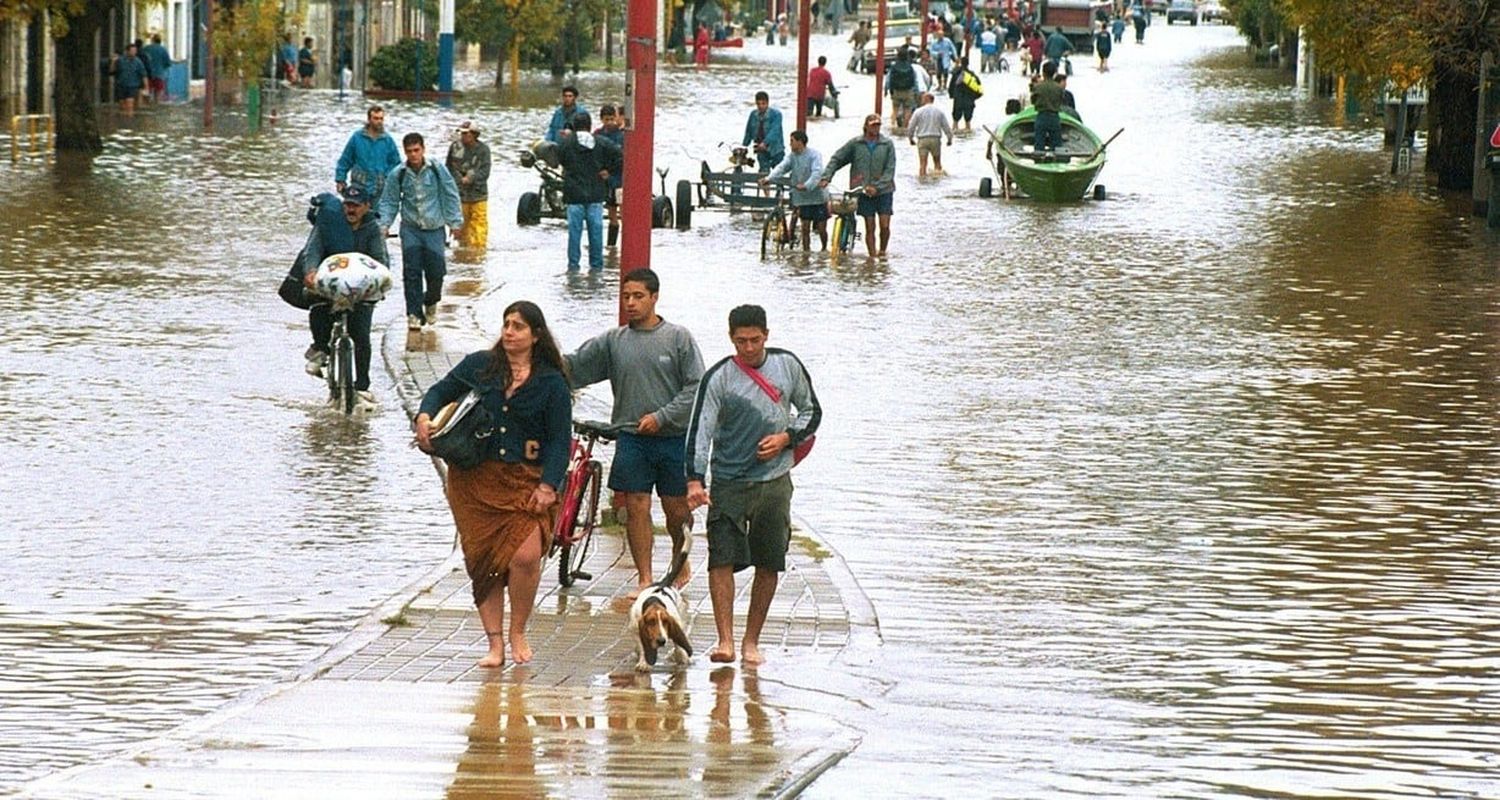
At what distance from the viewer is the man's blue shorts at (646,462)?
10.9 meters

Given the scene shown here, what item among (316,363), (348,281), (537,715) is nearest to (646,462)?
(537,715)

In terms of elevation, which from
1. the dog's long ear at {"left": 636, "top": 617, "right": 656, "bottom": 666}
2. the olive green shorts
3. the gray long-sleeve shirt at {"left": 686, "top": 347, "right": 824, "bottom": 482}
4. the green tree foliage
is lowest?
the dog's long ear at {"left": 636, "top": 617, "right": 656, "bottom": 666}

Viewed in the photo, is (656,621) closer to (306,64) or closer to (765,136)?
(765,136)

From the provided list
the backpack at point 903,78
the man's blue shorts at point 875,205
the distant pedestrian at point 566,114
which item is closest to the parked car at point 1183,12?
the backpack at point 903,78

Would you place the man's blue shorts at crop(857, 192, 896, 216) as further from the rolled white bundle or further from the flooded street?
the rolled white bundle

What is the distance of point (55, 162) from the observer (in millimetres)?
36375

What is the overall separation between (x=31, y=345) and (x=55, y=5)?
62.0ft

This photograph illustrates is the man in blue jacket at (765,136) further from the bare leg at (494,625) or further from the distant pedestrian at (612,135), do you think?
the bare leg at (494,625)

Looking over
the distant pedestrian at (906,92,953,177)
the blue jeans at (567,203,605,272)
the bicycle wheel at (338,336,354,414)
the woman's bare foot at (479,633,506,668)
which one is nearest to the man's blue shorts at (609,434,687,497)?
the woman's bare foot at (479,633,506,668)

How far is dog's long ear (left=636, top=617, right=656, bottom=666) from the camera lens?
955 cm

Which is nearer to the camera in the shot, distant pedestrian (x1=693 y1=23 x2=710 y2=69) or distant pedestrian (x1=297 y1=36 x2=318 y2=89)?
distant pedestrian (x1=297 y1=36 x2=318 y2=89)

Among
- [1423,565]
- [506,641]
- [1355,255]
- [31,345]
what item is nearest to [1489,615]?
[1423,565]

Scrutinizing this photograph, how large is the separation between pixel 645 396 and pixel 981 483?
3920 millimetres

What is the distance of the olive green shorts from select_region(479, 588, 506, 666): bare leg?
799 millimetres
